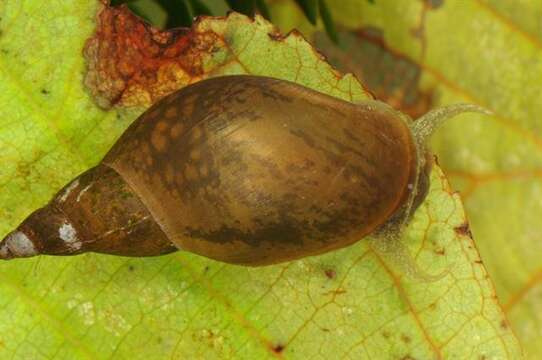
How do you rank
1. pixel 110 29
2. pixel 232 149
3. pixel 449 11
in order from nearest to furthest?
pixel 232 149 → pixel 110 29 → pixel 449 11

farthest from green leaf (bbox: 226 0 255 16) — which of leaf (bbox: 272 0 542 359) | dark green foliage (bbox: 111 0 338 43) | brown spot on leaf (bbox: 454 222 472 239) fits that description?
→ brown spot on leaf (bbox: 454 222 472 239)

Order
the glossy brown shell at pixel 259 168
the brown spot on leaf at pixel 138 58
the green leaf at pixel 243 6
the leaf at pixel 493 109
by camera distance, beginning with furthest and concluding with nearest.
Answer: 1. the leaf at pixel 493 109
2. the green leaf at pixel 243 6
3. the brown spot on leaf at pixel 138 58
4. the glossy brown shell at pixel 259 168

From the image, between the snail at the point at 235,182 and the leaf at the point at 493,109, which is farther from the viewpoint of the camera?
the leaf at the point at 493,109

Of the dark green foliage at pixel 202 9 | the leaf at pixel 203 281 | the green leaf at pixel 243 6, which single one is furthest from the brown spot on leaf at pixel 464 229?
the green leaf at pixel 243 6

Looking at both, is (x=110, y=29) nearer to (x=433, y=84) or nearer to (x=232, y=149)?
(x=232, y=149)

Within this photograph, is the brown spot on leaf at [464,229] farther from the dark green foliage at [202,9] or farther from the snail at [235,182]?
the dark green foliage at [202,9]

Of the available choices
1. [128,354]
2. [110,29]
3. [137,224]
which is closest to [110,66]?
[110,29]
